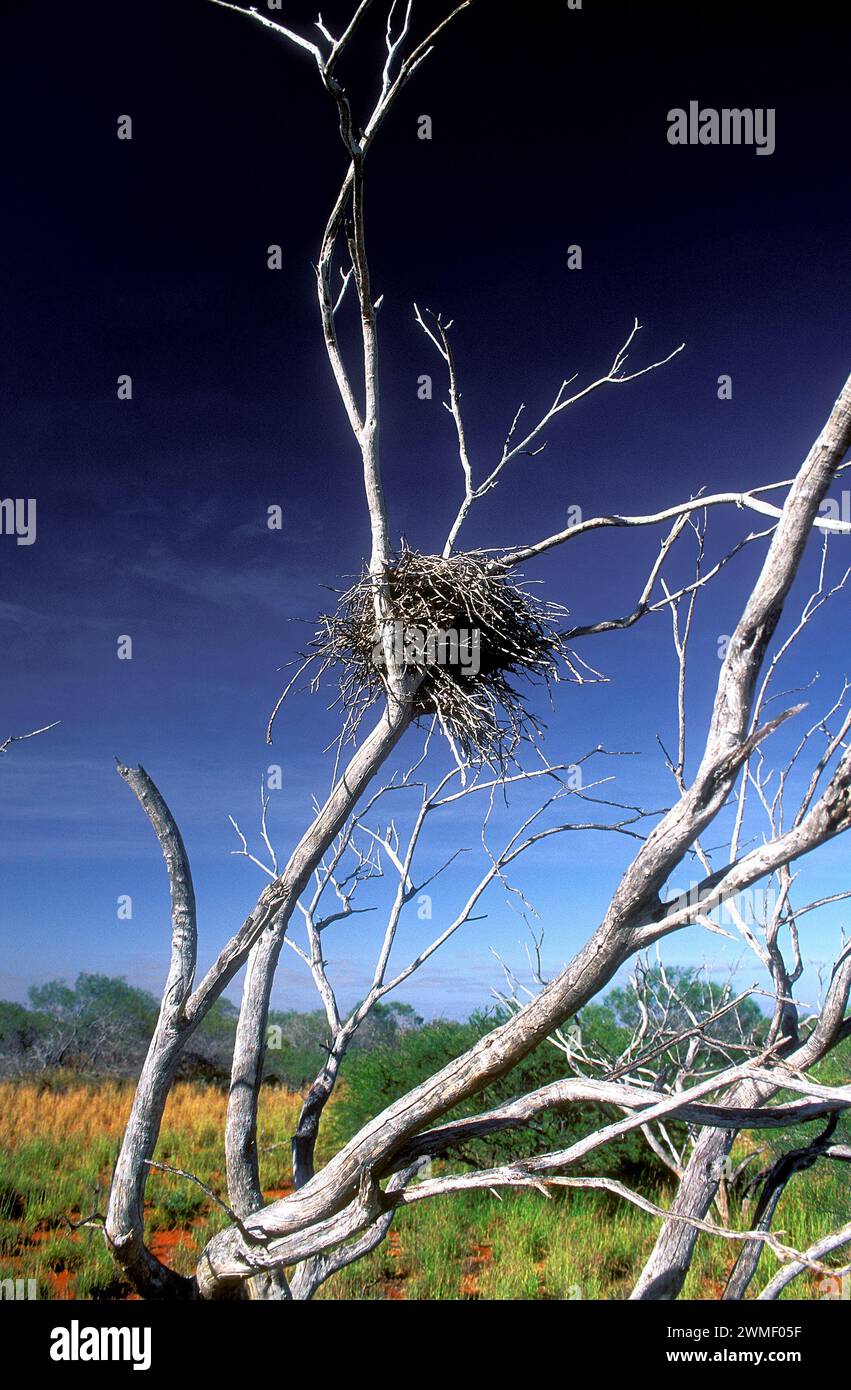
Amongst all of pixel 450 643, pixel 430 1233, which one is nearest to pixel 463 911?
pixel 450 643

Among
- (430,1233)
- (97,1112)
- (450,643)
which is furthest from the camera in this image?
(97,1112)

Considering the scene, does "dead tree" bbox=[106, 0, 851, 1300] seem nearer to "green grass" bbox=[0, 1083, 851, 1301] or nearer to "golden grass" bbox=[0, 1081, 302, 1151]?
"green grass" bbox=[0, 1083, 851, 1301]

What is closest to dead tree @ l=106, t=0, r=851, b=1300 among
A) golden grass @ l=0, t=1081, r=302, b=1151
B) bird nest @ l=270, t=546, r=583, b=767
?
bird nest @ l=270, t=546, r=583, b=767

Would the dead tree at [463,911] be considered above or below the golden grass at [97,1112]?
above

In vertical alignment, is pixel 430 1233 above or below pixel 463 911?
below

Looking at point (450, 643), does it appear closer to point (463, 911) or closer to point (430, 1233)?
point (463, 911)

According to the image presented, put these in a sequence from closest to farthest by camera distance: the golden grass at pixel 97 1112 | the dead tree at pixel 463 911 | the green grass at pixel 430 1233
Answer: the dead tree at pixel 463 911 < the green grass at pixel 430 1233 < the golden grass at pixel 97 1112

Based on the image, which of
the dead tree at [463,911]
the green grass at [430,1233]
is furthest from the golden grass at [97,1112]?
the dead tree at [463,911]

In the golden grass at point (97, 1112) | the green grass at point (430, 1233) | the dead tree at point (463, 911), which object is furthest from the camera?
the golden grass at point (97, 1112)

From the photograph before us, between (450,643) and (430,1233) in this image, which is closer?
(450,643)

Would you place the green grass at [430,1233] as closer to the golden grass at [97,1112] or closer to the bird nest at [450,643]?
the golden grass at [97,1112]

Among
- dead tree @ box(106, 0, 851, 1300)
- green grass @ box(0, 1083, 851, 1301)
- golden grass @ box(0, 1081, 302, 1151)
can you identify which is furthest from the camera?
golden grass @ box(0, 1081, 302, 1151)

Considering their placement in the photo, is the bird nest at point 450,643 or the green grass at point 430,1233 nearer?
the bird nest at point 450,643

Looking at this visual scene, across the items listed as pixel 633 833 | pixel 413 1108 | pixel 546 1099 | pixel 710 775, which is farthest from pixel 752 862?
pixel 633 833
